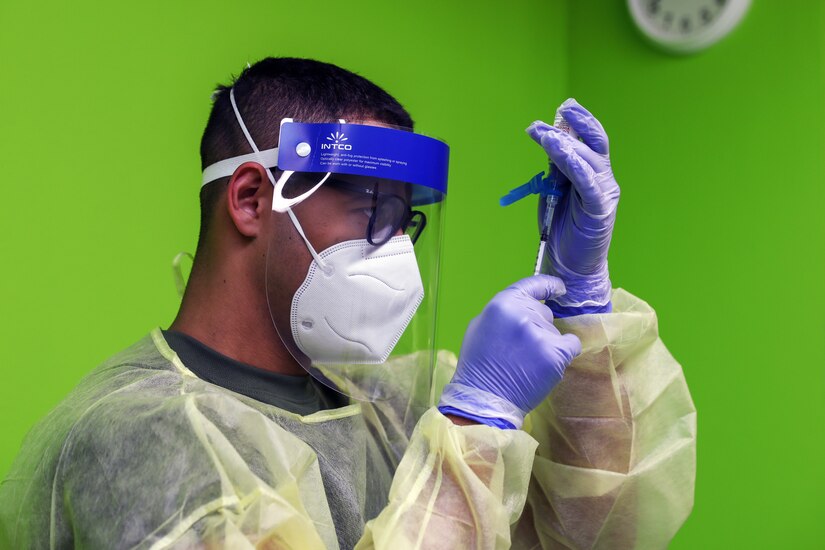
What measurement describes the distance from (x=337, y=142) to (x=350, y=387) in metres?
0.37

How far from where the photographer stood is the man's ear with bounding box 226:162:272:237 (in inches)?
47.5

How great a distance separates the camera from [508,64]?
255cm

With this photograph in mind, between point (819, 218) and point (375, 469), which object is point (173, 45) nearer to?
point (375, 469)

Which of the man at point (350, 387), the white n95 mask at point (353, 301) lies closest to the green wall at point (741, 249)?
the man at point (350, 387)

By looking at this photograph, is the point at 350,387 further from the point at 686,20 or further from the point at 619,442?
the point at 686,20

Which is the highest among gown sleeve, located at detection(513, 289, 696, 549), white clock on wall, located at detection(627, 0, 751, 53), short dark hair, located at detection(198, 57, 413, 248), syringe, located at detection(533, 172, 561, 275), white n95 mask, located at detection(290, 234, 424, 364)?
white clock on wall, located at detection(627, 0, 751, 53)

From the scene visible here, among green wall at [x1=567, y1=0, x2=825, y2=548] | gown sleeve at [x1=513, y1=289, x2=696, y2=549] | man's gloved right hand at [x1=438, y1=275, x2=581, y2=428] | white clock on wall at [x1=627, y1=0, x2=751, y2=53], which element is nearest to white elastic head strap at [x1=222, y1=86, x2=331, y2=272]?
man's gloved right hand at [x1=438, y1=275, x2=581, y2=428]

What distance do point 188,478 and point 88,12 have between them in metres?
1.17

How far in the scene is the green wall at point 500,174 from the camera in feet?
5.43

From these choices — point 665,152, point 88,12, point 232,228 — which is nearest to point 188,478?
point 232,228

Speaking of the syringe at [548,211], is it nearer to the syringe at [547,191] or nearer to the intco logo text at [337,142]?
the syringe at [547,191]

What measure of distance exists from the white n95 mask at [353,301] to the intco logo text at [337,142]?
0.13 meters

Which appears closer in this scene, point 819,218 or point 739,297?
point 819,218

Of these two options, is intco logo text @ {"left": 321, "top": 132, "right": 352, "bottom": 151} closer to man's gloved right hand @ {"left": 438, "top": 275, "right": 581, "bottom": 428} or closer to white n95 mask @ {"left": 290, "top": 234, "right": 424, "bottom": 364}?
white n95 mask @ {"left": 290, "top": 234, "right": 424, "bottom": 364}
